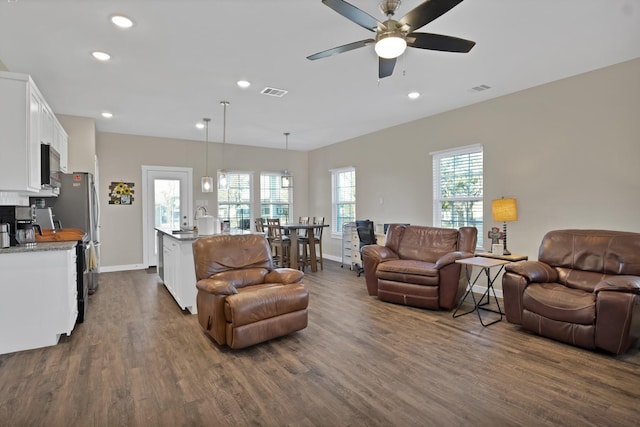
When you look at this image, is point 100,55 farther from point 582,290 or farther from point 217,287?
point 582,290

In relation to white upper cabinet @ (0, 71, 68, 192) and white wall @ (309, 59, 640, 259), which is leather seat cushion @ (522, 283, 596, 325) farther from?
white upper cabinet @ (0, 71, 68, 192)

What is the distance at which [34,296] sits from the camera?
307 cm

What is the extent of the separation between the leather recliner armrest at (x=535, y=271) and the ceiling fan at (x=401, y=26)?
2.22 metres

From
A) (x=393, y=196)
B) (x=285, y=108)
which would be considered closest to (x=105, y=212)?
(x=285, y=108)

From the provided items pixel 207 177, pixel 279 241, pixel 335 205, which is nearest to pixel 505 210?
pixel 279 241

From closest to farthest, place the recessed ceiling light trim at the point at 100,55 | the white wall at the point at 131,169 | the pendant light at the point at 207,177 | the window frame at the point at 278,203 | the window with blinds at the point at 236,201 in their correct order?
the recessed ceiling light trim at the point at 100,55 < the pendant light at the point at 207,177 < the white wall at the point at 131,169 < the window with blinds at the point at 236,201 < the window frame at the point at 278,203

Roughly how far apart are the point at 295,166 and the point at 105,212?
4.25m

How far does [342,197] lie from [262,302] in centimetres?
508

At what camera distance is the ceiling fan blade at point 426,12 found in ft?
6.74

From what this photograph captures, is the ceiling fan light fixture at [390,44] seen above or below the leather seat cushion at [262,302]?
above

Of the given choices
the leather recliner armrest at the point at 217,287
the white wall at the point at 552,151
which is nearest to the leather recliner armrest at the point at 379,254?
the white wall at the point at 552,151

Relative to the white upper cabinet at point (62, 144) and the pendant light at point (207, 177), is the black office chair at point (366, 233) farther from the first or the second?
the white upper cabinet at point (62, 144)

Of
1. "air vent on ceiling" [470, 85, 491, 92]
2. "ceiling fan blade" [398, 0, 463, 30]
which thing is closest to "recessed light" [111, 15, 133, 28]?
"ceiling fan blade" [398, 0, 463, 30]

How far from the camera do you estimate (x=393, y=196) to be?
21.0 feet
